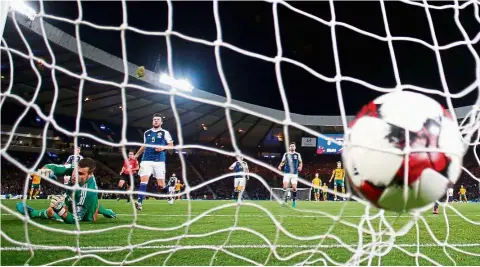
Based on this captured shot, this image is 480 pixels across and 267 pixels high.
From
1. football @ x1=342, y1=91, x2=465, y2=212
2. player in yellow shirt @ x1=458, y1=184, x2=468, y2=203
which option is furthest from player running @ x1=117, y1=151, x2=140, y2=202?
player in yellow shirt @ x1=458, y1=184, x2=468, y2=203

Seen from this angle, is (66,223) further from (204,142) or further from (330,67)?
(204,142)

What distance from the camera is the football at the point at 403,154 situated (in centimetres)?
162

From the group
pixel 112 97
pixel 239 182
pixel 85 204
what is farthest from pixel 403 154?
pixel 112 97

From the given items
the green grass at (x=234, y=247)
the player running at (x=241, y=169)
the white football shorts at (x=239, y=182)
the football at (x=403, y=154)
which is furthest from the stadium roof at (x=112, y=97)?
the football at (x=403, y=154)

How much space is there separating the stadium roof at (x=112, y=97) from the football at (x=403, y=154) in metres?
8.15

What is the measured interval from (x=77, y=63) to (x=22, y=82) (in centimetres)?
387

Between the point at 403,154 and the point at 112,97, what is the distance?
19077 mm

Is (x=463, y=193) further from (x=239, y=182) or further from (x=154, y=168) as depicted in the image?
(x=154, y=168)

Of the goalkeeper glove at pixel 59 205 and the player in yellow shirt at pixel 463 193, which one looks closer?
the goalkeeper glove at pixel 59 205

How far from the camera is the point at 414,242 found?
10.3 feet

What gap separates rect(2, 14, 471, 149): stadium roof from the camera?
41.7 feet

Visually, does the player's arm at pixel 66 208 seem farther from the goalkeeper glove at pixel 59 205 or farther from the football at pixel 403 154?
the football at pixel 403 154

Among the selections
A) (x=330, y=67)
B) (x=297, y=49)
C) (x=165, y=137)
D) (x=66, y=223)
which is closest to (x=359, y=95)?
(x=330, y=67)

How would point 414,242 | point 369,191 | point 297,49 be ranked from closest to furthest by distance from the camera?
point 369,191 → point 414,242 → point 297,49
